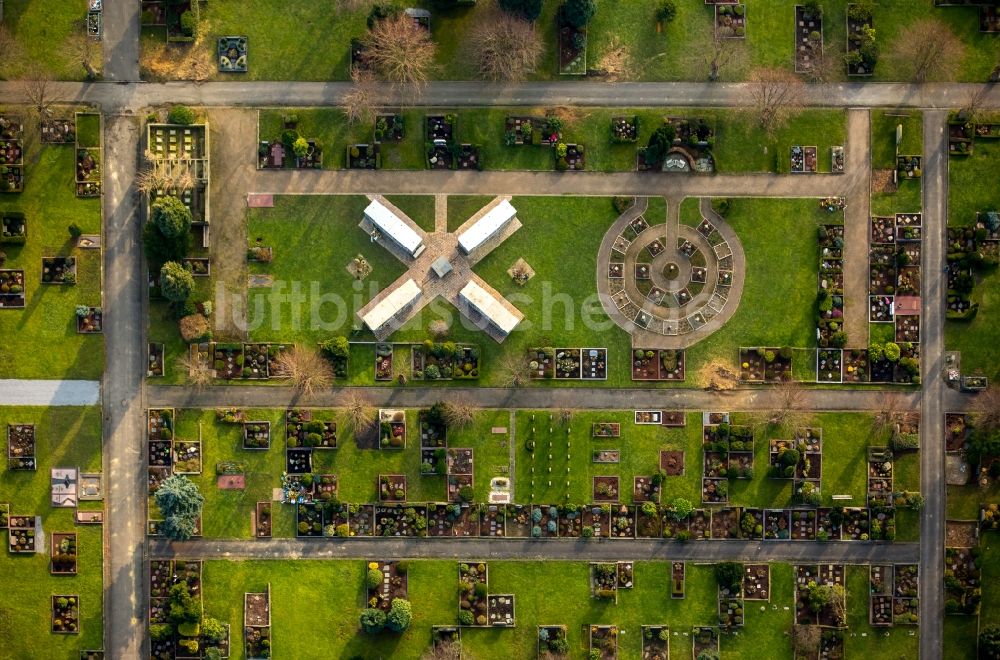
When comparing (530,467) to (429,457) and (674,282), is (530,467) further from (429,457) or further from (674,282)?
(674,282)

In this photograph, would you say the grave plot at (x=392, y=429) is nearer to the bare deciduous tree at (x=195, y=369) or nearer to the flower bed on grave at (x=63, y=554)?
the bare deciduous tree at (x=195, y=369)

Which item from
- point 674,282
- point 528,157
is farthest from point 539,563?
point 528,157

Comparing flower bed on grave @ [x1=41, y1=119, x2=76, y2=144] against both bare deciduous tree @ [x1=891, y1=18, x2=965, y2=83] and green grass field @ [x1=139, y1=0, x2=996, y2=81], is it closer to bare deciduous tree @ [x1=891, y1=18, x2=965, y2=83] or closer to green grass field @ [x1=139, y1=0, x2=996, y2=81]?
green grass field @ [x1=139, y1=0, x2=996, y2=81]

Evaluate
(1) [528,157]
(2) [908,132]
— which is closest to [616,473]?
(1) [528,157]

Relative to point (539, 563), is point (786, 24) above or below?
above

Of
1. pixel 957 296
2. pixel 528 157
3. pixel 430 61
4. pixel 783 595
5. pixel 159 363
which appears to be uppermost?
pixel 430 61

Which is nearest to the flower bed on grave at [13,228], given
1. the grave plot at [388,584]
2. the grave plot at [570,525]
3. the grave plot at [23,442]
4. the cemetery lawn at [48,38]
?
the cemetery lawn at [48,38]
